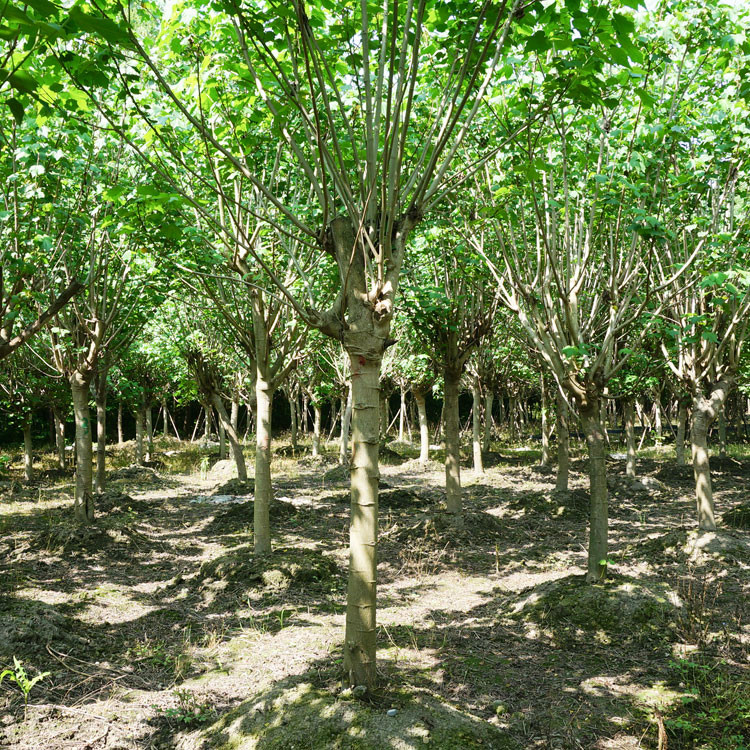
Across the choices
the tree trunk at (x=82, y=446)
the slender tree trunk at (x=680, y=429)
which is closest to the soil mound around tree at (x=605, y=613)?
the tree trunk at (x=82, y=446)

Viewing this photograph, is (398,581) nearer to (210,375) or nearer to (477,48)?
(477,48)

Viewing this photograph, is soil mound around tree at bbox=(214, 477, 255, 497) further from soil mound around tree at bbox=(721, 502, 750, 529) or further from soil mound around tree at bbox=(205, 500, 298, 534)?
soil mound around tree at bbox=(721, 502, 750, 529)

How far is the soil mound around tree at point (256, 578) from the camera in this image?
24.0 feet

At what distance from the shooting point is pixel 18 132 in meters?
6.26

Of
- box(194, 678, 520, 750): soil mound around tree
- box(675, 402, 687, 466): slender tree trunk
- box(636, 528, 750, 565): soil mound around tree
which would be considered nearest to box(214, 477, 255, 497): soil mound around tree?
box(636, 528, 750, 565): soil mound around tree

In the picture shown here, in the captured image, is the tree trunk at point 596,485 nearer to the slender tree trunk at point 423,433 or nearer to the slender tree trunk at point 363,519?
the slender tree trunk at point 363,519

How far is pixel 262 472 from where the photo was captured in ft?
26.9

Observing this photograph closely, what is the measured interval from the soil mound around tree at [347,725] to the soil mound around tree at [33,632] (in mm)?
1987

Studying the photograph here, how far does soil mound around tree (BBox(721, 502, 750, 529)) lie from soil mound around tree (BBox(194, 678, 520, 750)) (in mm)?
8297

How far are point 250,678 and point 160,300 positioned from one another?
7102 mm

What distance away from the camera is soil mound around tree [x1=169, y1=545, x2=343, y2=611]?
732 cm

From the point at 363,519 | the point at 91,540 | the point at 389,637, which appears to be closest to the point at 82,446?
the point at 91,540

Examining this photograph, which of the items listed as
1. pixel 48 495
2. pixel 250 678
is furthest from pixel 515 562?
pixel 48 495

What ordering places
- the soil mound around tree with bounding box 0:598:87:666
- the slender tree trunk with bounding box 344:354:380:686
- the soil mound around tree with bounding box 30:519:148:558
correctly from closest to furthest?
the slender tree trunk with bounding box 344:354:380:686, the soil mound around tree with bounding box 0:598:87:666, the soil mound around tree with bounding box 30:519:148:558
